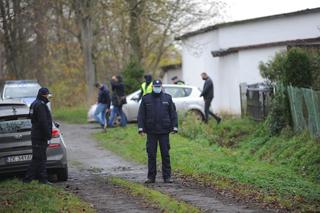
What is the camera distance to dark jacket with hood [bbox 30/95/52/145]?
13.9 meters

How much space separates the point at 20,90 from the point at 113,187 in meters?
16.9

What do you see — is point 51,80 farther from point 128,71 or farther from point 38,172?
point 38,172

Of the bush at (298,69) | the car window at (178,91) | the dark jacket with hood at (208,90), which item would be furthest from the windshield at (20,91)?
the bush at (298,69)

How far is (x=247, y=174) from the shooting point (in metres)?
15.1

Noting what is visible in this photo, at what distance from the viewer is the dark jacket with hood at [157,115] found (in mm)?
14250

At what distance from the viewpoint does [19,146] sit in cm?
1463

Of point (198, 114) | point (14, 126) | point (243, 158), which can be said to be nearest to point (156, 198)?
point (14, 126)

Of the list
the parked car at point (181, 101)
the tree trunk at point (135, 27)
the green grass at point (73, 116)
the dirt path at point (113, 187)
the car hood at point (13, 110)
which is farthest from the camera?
the tree trunk at point (135, 27)

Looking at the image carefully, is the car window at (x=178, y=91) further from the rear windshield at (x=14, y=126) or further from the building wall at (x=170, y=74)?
the building wall at (x=170, y=74)

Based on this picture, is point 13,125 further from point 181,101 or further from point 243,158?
point 181,101

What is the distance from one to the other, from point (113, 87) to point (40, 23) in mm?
14983

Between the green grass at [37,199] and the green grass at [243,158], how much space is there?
2.98m

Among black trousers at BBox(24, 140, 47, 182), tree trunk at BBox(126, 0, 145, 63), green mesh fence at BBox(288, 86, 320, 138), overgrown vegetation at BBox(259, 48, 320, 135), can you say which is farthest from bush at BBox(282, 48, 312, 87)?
tree trunk at BBox(126, 0, 145, 63)

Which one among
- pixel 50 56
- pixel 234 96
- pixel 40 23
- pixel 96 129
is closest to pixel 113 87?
pixel 96 129
